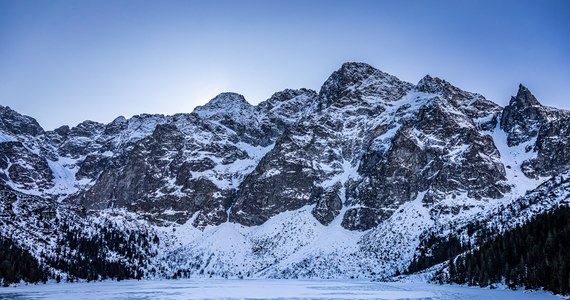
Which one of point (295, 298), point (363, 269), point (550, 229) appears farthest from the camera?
point (363, 269)

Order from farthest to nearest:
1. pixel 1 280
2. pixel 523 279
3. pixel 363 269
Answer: pixel 363 269 < pixel 1 280 < pixel 523 279

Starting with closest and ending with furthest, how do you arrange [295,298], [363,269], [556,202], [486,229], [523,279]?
[295,298]
[523,279]
[556,202]
[486,229]
[363,269]

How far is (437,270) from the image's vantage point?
157 metres

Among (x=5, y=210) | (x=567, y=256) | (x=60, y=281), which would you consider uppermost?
(x=5, y=210)

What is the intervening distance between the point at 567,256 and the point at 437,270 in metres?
69.1

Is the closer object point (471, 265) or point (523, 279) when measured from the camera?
point (523, 279)

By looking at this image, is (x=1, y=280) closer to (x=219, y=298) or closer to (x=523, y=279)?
(x=219, y=298)

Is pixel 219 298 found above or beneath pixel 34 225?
beneath

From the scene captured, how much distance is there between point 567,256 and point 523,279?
1208 centimetres

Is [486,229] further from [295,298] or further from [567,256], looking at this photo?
[295,298]

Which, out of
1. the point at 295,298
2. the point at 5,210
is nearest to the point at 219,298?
the point at 295,298

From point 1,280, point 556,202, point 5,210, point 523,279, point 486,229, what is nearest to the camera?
point 523,279

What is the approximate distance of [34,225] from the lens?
191500 millimetres

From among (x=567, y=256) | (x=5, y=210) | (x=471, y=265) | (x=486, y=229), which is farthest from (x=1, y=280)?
(x=486, y=229)
